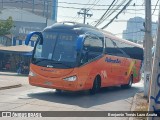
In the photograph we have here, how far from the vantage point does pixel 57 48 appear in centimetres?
1500

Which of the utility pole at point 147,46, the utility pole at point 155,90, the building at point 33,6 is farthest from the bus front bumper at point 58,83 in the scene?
the building at point 33,6

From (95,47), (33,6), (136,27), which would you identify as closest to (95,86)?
(95,47)

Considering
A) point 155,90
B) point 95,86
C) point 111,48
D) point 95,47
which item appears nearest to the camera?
point 155,90

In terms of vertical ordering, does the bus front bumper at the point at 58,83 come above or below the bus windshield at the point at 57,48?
below

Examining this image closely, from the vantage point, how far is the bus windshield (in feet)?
48.4

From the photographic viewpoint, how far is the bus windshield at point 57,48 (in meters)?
14.8

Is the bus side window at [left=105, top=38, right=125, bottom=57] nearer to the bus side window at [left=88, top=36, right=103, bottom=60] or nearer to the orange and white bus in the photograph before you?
the orange and white bus

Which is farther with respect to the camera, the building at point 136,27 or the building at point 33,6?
the building at point 33,6

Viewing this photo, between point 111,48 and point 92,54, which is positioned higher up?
point 111,48

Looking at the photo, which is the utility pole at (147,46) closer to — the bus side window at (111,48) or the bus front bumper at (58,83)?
the bus side window at (111,48)

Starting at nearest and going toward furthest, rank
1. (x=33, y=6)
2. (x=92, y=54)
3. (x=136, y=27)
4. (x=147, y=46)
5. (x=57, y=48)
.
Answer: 1. (x=57, y=48)
2. (x=92, y=54)
3. (x=147, y=46)
4. (x=136, y=27)
5. (x=33, y=6)

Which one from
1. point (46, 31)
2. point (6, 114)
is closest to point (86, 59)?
point (46, 31)

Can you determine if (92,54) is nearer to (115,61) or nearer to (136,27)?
(115,61)

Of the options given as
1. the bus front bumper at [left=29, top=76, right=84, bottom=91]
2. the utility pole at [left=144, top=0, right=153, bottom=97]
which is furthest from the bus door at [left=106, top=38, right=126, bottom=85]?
the bus front bumper at [left=29, top=76, right=84, bottom=91]
